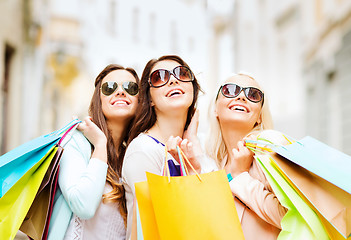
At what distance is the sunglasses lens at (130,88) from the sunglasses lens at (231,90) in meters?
0.47

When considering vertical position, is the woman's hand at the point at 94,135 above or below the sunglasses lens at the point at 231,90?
below

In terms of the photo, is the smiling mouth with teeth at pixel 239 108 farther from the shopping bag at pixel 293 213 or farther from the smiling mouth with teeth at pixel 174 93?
the shopping bag at pixel 293 213

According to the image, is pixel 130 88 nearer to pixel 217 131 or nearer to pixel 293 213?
pixel 217 131

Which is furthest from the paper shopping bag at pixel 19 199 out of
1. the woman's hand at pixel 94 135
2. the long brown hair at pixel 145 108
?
the long brown hair at pixel 145 108

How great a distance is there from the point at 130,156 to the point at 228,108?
0.56 meters

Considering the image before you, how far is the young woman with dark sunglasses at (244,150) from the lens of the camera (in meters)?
1.86

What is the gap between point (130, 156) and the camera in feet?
6.70

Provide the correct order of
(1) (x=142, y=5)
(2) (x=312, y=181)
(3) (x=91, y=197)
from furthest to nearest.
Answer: (1) (x=142, y=5), (3) (x=91, y=197), (2) (x=312, y=181)

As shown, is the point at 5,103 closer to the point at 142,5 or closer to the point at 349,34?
the point at 349,34

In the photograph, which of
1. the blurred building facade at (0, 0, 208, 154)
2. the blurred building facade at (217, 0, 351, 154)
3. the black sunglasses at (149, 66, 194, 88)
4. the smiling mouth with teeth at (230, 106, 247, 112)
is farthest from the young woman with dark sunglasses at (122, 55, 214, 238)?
the blurred building facade at (217, 0, 351, 154)

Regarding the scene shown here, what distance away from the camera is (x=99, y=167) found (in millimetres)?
2023

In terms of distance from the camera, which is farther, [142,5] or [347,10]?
[142,5]

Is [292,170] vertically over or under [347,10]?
under

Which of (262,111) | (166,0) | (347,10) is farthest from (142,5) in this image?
(262,111)
